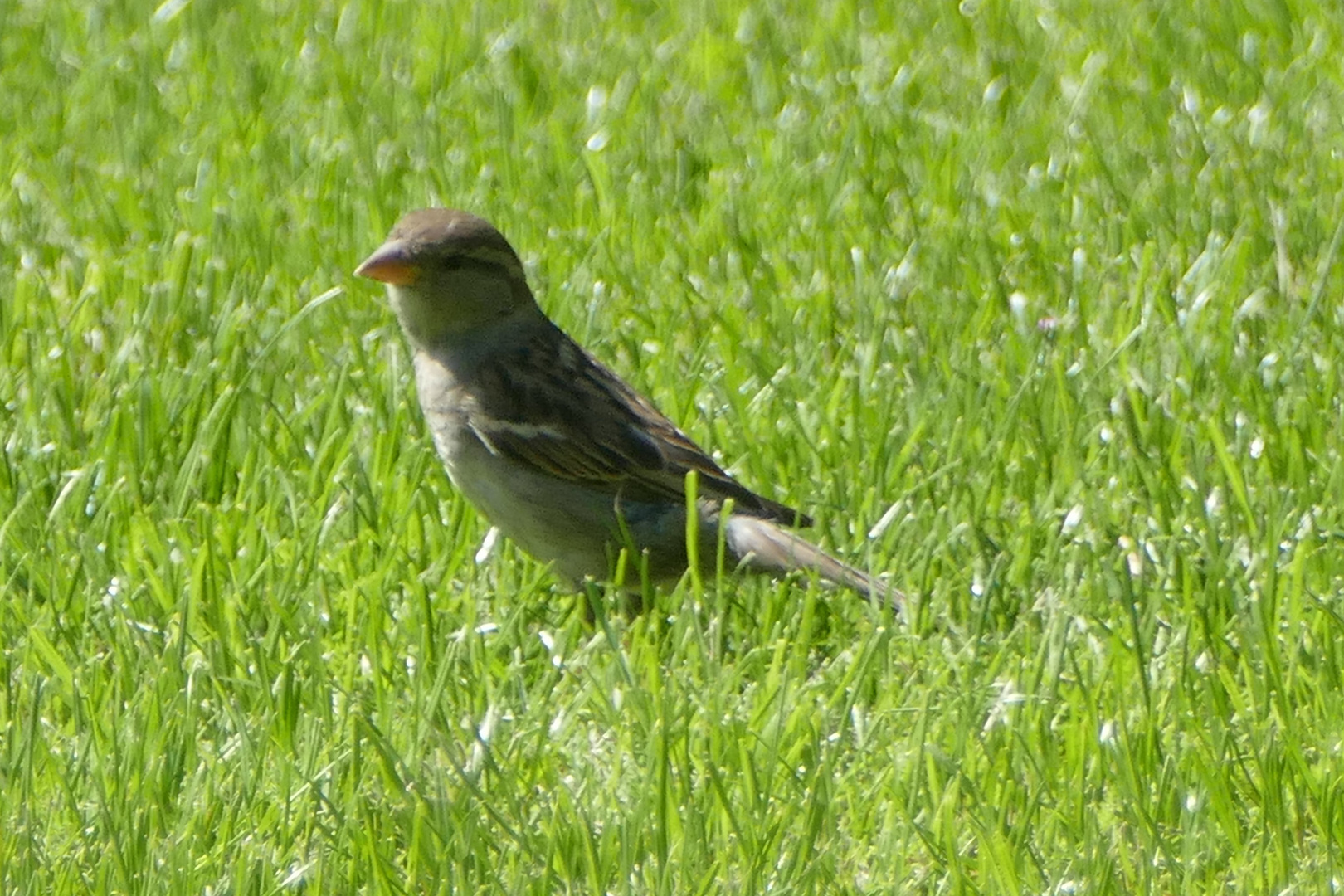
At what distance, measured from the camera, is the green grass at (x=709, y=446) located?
3715 mm

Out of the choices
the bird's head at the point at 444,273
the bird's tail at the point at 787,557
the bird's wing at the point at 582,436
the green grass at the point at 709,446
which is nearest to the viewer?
the green grass at the point at 709,446

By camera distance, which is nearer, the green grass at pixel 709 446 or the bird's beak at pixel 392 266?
the green grass at pixel 709 446

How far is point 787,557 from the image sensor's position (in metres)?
4.75

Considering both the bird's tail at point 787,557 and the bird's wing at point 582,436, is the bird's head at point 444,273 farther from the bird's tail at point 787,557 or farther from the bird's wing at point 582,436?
the bird's tail at point 787,557

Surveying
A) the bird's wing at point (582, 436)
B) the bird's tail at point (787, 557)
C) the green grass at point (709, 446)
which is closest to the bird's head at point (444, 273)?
the bird's wing at point (582, 436)

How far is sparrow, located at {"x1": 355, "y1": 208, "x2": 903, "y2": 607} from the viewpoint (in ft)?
16.1

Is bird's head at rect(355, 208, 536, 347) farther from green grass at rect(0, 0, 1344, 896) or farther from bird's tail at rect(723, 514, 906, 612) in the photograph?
bird's tail at rect(723, 514, 906, 612)

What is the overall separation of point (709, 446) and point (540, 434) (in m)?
0.60

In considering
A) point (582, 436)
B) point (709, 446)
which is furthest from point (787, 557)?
point (709, 446)

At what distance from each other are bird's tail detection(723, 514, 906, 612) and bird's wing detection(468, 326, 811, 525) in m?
0.15

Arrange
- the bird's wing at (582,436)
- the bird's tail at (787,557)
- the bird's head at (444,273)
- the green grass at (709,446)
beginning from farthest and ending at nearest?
the bird's head at (444,273)
the bird's wing at (582,436)
the bird's tail at (787,557)
the green grass at (709,446)

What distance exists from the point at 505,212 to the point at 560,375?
1.81 meters

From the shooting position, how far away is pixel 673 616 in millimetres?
4738

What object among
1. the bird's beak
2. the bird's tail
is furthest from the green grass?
the bird's beak
